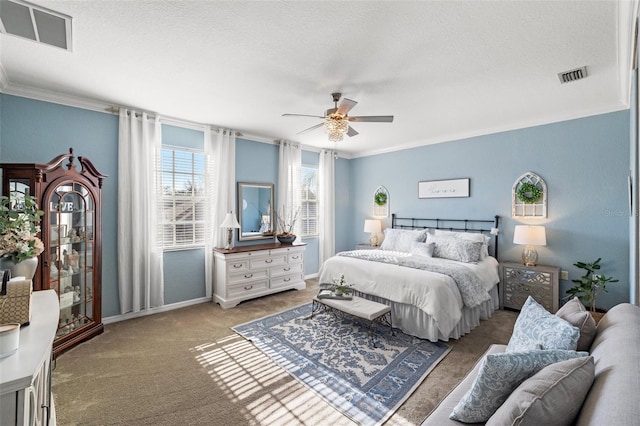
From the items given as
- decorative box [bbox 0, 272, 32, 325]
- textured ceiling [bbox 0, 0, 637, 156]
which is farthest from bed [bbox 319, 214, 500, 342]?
decorative box [bbox 0, 272, 32, 325]

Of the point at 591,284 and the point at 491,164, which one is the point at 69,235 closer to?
the point at 491,164

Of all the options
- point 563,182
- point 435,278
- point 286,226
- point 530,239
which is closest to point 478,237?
point 530,239

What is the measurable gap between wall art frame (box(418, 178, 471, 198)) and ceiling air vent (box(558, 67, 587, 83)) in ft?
6.93

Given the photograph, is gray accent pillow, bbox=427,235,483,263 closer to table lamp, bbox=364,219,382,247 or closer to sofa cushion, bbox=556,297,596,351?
table lamp, bbox=364,219,382,247

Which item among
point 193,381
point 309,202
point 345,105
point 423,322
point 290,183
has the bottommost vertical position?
point 193,381

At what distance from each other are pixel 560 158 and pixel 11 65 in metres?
6.24

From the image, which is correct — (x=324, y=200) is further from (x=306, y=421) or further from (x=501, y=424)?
(x=501, y=424)

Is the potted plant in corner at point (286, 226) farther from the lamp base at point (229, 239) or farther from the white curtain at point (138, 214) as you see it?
the white curtain at point (138, 214)

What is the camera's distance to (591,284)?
3283 mm

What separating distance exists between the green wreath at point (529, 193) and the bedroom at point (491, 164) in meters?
0.15

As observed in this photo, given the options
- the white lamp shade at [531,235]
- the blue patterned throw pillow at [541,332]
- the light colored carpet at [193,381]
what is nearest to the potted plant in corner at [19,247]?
the light colored carpet at [193,381]

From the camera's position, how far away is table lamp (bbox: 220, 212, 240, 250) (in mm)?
4419

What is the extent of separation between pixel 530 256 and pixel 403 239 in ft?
5.80

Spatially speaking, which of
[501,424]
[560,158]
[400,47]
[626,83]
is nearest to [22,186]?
[400,47]
